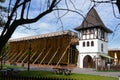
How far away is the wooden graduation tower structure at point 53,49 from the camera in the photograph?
1978 inches

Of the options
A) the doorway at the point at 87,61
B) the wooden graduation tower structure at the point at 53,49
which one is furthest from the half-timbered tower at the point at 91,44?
the wooden graduation tower structure at the point at 53,49

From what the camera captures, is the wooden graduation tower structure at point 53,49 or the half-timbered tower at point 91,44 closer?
the half-timbered tower at point 91,44

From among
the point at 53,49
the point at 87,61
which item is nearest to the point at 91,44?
the point at 87,61

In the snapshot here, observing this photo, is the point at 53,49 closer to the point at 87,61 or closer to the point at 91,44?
the point at 87,61

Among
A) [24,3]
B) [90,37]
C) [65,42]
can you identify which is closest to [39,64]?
[65,42]

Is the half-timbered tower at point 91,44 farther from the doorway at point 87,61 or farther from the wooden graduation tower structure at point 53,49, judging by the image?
the wooden graduation tower structure at point 53,49

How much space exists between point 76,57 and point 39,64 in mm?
7652

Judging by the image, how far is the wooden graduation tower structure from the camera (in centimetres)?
5025

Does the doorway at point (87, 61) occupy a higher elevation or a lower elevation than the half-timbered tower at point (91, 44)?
lower

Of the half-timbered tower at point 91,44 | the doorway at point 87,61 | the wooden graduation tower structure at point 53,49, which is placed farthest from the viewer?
the doorway at point 87,61

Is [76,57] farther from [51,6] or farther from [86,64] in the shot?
[51,6]

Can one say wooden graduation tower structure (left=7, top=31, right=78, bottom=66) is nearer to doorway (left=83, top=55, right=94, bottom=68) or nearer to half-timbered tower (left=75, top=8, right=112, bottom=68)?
half-timbered tower (left=75, top=8, right=112, bottom=68)

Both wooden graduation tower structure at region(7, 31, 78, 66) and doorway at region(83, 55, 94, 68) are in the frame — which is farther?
doorway at region(83, 55, 94, 68)

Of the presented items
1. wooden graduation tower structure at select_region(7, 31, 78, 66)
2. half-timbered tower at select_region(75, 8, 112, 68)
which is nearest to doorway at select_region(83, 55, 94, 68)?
half-timbered tower at select_region(75, 8, 112, 68)
